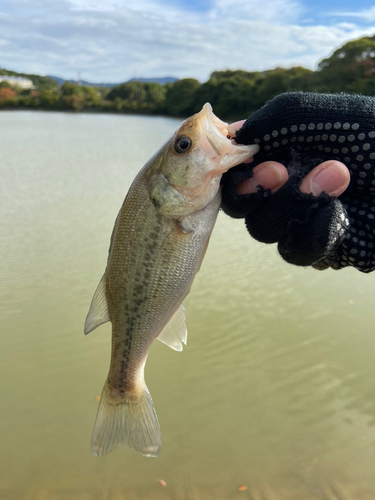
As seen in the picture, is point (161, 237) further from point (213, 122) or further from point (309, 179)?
point (309, 179)

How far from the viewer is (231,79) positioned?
67312 millimetres

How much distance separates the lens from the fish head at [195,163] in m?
2.36

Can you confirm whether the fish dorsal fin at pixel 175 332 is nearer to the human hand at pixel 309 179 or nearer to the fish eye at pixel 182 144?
the human hand at pixel 309 179

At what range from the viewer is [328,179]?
239 cm

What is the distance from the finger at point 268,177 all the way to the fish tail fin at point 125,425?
5.15 feet

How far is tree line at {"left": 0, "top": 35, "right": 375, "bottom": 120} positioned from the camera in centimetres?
4425

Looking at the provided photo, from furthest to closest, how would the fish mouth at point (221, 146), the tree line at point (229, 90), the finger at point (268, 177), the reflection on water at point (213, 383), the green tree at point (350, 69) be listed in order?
the tree line at point (229, 90) → the green tree at point (350, 69) → the reflection on water at point (213, 383) → the finger at point (268, 177) → the fish mouth at point (221, 146)

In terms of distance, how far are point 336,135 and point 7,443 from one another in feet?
13.0

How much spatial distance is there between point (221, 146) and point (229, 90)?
6734 cm

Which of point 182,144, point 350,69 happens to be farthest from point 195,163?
point 350,69

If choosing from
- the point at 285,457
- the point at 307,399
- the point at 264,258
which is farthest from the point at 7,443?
the point at 264,258

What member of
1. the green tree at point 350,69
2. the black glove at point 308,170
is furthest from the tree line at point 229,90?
the black glove at point 308,170

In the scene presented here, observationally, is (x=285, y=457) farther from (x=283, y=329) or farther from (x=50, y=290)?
(x=50, y=290)

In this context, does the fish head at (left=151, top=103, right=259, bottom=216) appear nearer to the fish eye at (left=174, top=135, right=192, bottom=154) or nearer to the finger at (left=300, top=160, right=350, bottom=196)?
the fish eye at (left=174, top=135, right=192, bottom=154)
